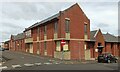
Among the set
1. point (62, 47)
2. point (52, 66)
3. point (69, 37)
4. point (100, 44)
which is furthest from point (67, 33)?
point (52, 66)

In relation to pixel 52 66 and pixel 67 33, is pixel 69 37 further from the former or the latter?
pixel 52 66

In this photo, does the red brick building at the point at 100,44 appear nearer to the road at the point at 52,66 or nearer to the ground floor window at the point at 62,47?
the ground floor window at the point at 62,47

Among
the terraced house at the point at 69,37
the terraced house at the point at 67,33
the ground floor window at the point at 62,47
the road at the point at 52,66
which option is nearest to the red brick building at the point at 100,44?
the terraced house at the point at 69,37

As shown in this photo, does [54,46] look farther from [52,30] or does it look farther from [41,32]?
[41,32]

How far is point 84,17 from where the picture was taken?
45.5 meters

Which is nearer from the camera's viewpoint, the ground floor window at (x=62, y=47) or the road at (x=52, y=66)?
the road at (x=52, y=66)

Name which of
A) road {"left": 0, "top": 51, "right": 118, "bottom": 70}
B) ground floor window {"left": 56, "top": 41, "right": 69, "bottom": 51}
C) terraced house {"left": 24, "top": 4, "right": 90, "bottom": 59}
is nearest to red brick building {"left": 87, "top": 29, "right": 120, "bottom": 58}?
terraced house {"left": 24, "top": 4, "right": 90, "bottom": 59}

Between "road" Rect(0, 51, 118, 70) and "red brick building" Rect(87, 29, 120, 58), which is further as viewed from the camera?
"red brick building" Rect(87, 29, 120, 58)

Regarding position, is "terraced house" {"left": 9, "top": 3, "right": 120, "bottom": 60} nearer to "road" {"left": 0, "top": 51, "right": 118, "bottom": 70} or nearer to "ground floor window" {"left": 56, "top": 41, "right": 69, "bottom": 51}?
"ground floor window" {"left": 56, "top": 41, "right": 69, "bottom": 51}

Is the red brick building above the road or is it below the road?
above

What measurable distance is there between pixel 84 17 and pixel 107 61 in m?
12.0

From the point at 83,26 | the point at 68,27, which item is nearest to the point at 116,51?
the point at 83,26

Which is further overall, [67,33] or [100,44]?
[100,44]

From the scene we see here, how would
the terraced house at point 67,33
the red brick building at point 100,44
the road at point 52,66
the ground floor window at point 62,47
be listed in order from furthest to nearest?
the red brick building at point 100,44
the terraced house at point 67,33
the ground floor window at point 62,47
the road at point 52,66
